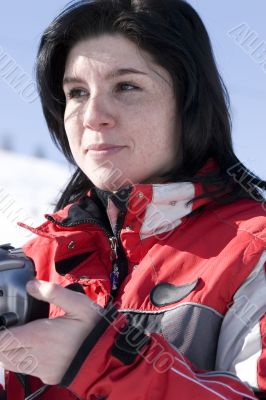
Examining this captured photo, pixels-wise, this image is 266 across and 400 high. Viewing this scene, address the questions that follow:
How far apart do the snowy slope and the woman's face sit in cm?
235

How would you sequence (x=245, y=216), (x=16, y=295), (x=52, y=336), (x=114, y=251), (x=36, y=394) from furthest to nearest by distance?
1. (x=114, y=251)
2. (x=245, y=216)
3. (x=36, y=394)
4. (x=16, y=295)
5. (x=52, y=336)

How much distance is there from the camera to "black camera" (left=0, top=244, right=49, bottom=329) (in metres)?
1.25

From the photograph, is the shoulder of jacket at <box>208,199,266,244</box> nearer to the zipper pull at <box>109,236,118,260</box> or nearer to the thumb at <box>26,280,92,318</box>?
the zipper pull at <box>109,236,118,260</box>

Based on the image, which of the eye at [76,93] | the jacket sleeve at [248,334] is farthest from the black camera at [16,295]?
the eye at [76,93]

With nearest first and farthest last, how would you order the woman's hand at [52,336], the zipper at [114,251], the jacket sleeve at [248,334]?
the woman's hand at [52,336] < the jacket sleeve at [248,334] < the zipper at [114,251]

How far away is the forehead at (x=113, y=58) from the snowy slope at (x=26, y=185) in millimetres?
2336

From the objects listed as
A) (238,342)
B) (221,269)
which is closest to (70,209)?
(221,269)

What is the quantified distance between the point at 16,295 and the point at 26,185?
35.0ft

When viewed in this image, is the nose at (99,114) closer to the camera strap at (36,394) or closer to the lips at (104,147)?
the lips at (104,147)

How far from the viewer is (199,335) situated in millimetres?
1388

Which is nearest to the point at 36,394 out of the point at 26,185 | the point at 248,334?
the point at 248,334

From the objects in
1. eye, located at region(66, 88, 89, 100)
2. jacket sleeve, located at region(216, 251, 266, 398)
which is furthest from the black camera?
eye, located at region(66, 88, 89, 100)

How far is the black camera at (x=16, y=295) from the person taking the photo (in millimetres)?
1247

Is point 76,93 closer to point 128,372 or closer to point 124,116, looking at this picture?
point 124,116
